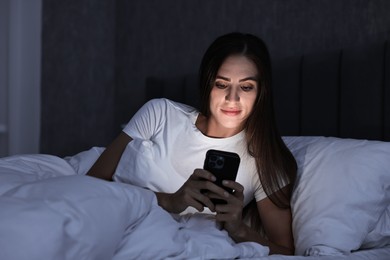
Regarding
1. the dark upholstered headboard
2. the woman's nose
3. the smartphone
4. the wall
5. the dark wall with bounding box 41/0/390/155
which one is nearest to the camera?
the smartphone

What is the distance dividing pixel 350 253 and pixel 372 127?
A: 0.55 metres

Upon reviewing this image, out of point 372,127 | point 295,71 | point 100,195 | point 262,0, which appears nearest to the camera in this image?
point 100,195

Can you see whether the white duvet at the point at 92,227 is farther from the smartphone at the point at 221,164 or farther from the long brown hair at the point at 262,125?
the long brown hair at the point at 262,125

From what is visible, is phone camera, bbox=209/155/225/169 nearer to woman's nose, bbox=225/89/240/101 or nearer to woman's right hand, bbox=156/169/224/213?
woman's right hand, bbox=156/169/224/213

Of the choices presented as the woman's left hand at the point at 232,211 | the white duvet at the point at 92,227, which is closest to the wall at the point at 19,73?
the white duvet at the point at 92,227

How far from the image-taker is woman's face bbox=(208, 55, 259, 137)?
1.46 metres

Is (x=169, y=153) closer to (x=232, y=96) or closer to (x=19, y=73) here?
(x=232, y=96)

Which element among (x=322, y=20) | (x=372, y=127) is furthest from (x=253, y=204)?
(x=322, y=20)

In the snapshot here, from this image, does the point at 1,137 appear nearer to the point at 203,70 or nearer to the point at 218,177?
the point at 203,70

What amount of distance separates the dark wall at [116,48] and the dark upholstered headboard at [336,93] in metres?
0.30

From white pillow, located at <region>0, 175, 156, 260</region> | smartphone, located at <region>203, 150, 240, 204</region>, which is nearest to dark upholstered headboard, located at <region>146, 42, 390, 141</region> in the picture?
smartphone, located at <region>203, 150, 240, 204</region>

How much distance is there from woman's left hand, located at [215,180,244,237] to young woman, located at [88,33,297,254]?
0.42 feet

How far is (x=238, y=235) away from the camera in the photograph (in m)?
1.30

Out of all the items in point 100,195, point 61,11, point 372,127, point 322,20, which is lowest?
point 100,195
